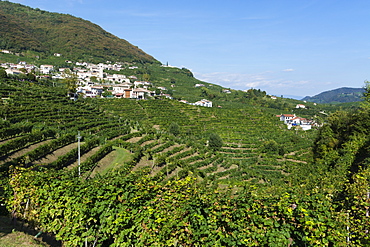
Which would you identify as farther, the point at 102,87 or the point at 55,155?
the point at 102,87

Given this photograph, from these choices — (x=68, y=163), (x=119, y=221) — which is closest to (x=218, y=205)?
(x=119, y=221)

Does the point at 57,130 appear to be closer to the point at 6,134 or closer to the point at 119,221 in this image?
the point at 6,134

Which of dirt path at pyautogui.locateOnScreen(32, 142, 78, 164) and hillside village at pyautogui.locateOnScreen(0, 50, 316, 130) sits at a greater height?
hillside village at pyautogui.locateOnScreen(0, 50, 316, 130)

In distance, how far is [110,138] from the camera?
110 ft

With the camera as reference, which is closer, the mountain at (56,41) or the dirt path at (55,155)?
the dirt path at (55,155)

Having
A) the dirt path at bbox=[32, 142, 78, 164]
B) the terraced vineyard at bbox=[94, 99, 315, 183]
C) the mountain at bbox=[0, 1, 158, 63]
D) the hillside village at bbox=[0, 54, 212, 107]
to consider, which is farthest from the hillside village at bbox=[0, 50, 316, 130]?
the dirt path at bbox=[32, 142, 78, 164]

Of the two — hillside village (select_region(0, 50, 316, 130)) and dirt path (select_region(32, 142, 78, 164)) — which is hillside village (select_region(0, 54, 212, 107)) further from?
dirt path (select_region(32, 142, 78, 164))

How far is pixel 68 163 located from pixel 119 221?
1975 centimetres

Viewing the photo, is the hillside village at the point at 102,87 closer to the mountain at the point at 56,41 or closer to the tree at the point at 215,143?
the mountain at the point at 56,41

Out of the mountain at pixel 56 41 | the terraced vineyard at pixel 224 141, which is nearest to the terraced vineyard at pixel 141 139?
the terraced vineyard at pixel 224 141

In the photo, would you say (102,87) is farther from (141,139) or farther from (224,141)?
(141,139)

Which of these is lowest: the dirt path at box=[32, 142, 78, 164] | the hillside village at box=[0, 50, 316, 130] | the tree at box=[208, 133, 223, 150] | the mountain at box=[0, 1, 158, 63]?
the tree at box=[208, 133, 223, 150]

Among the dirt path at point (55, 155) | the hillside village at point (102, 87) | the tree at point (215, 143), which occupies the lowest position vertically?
the tree at point (215, 143)

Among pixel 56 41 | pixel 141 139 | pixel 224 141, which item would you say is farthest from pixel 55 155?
pixel 56 41
